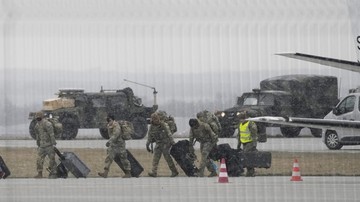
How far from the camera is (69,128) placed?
1906 inches

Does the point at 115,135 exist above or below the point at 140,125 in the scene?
above

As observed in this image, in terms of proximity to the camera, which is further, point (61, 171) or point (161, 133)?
point (61, 171)

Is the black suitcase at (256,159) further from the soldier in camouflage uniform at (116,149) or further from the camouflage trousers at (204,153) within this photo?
the soldier in camouflage uniform at (116,149)

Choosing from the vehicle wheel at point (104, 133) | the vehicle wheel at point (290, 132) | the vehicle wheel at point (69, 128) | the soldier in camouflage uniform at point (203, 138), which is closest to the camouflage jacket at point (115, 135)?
the soldier in camouflage uniform at point (203, 138)

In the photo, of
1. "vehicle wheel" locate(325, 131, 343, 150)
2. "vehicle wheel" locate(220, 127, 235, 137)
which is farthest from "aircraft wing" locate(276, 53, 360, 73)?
"vehicle wheel" locate(220, 127, 235, 137)

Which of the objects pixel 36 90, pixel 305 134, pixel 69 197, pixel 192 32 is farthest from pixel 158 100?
pixel 305 134

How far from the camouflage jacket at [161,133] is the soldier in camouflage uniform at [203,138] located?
459 mm

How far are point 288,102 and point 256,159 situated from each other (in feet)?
63.1

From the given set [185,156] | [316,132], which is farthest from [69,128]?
[185,156]

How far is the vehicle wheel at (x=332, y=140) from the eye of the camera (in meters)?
41.1

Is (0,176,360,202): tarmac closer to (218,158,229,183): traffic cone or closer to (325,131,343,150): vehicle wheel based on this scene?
(218,158,229,183): traffic cone

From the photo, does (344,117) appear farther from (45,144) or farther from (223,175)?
(223,175)

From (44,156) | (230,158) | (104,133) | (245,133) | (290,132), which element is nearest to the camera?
(230,158)

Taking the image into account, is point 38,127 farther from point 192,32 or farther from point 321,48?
point 321,48
